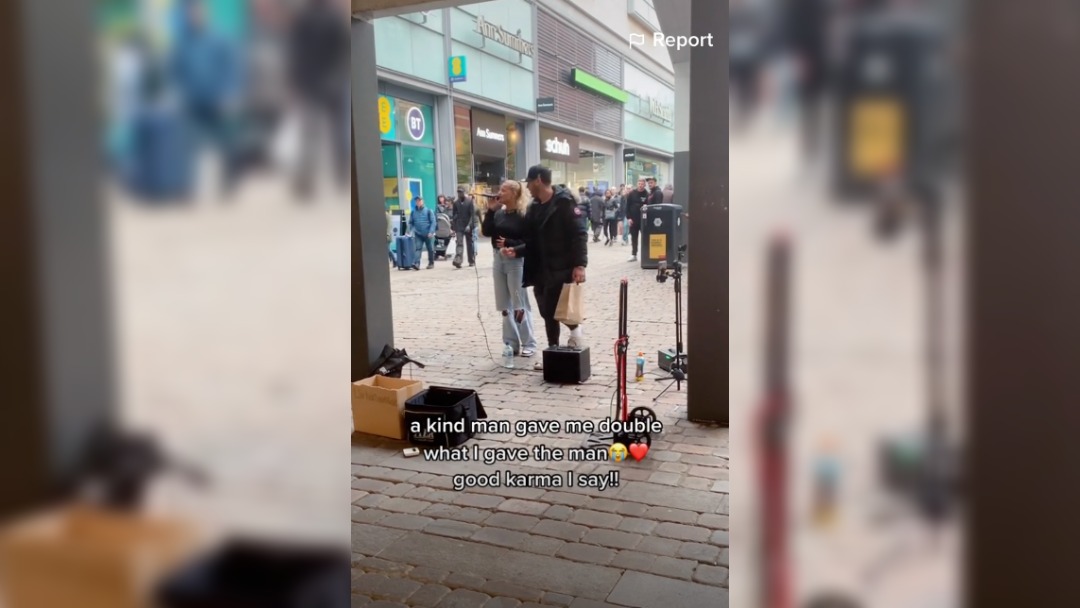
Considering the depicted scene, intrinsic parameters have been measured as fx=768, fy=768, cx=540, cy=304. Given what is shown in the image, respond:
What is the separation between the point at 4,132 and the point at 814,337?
122 cm

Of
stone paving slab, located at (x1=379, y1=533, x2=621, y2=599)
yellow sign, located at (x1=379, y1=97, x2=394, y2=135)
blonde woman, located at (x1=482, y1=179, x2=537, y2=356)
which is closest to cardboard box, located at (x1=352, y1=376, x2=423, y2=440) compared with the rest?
stone paving slab, located at (x1=379, y1=533, x2=621, y2=599)

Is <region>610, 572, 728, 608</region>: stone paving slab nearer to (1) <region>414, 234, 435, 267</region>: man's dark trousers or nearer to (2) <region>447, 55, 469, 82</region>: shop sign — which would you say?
(1) <region>414, 234, 435, 267</region>: man's dark trousers

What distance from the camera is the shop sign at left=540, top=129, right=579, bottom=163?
2855 centimetres

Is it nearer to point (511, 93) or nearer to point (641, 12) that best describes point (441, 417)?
point (511, 93)

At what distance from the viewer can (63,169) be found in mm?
1059

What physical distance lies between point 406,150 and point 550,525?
711 inches

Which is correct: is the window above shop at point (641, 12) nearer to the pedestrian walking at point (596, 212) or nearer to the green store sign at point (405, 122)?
the pedestrian walking at point (596, 212)

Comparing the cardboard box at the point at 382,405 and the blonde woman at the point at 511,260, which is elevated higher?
the blonde woman at the point at 511,260

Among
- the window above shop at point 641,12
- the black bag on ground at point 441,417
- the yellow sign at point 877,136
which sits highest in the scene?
the window above shop at point 641,12

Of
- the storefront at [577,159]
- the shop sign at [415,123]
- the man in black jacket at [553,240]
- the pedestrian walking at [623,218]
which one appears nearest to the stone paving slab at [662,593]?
the man in black jacket at [553,240]

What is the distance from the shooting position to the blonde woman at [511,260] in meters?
7.39

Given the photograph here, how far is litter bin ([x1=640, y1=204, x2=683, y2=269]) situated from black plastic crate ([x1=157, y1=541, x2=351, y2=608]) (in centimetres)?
1242

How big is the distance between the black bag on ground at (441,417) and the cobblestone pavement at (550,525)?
16cm

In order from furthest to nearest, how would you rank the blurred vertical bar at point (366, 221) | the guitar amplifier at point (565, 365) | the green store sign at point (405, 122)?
the green store sign at point (405, 122) → the guitar amplifier at point (565, 365) → the blurred vertical bar at point (366, 221)
